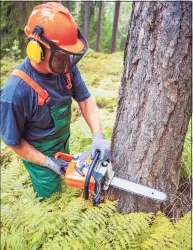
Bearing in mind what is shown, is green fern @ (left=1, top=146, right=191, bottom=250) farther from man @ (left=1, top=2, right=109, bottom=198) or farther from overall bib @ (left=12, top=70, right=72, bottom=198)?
man @ (left=1, top=2, right=109, bottom=198)

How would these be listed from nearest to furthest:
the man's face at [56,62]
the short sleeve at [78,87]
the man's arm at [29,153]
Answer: the man's face at [56,62] → the man's arm at [29,153] → the short sleeve at [78,87]

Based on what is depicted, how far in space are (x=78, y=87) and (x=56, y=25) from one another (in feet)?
2.51

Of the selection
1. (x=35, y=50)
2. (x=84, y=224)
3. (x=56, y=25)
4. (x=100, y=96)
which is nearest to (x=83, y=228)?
(x=84, y=224)

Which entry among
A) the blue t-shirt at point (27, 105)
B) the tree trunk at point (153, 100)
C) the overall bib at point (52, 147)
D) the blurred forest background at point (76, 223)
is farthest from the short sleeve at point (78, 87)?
the blurred forest background at point (76, 223)

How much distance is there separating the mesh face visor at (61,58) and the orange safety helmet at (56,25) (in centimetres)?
4

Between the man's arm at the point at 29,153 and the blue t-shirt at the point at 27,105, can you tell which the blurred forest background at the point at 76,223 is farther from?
the blue t-shirt at the point at 27,105

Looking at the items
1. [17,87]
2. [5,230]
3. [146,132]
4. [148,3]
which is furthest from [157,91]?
[5,230]

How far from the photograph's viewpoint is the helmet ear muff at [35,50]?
7.42ft

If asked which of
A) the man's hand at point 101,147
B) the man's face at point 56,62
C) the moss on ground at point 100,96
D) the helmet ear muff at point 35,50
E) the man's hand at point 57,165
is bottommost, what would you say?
the moss on ground at point 100,96

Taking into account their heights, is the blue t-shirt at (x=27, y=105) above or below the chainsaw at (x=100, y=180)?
above

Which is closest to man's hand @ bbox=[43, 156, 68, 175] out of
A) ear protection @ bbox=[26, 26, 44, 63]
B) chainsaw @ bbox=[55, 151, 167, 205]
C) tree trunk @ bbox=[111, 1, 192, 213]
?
chainsaw @ bbox=[55, 151, 167, 205]

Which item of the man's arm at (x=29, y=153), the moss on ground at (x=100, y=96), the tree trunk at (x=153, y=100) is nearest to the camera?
the tree trunk at (x=153, y=100)

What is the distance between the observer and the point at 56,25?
2.29m

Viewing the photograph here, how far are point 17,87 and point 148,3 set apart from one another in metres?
1.19
